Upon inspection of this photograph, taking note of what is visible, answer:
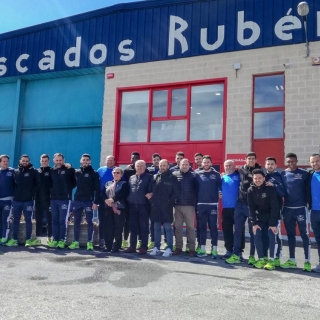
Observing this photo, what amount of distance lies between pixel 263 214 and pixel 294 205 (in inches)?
22.1

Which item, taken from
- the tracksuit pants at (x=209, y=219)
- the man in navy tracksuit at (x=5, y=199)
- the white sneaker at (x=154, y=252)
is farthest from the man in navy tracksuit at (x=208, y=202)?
the man in navy tracksuit at (x=5, y=199)

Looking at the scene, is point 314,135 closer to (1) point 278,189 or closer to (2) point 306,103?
(2) point 306,103

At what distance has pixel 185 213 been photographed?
7.46 metres

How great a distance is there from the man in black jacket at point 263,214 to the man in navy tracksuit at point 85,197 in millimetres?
3250

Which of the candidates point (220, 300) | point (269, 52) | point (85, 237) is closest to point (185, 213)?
point (85, 237)

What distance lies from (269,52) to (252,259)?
23.9 feet

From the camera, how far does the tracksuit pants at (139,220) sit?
7.50 metres

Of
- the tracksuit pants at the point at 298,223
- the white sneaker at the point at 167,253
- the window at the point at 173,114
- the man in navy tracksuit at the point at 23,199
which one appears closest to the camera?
the tracksuit pants at the point at 298,223

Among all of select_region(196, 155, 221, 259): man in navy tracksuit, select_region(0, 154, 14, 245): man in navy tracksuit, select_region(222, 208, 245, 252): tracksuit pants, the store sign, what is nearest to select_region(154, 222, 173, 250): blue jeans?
select_region(196, 155, 221, 259): man in navy tracksuit

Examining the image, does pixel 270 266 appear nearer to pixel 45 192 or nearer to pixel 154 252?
pixel 154 252

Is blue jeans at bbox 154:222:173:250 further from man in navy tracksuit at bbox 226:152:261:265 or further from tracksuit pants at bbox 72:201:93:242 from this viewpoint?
tracksuit pants at bbox 72:201:93:242

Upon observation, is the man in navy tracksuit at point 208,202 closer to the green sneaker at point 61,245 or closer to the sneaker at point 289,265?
the sneaker at point 289,265

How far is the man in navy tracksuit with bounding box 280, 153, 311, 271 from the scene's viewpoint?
650 cm

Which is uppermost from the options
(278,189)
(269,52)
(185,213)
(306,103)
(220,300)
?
(269,52)
